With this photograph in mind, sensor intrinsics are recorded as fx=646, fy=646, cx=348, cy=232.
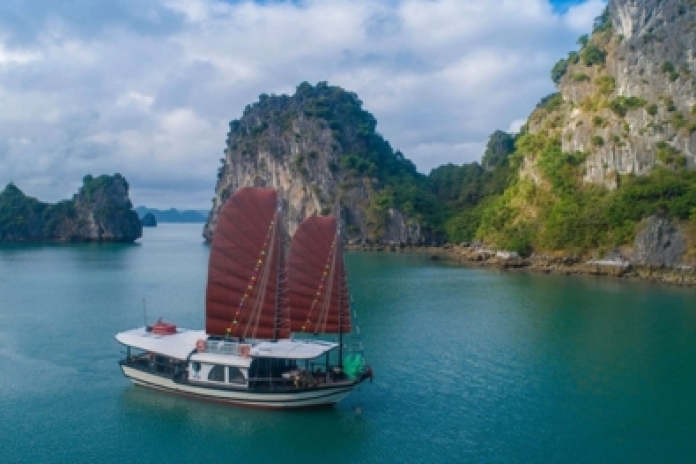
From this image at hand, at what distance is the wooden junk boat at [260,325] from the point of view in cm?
2025

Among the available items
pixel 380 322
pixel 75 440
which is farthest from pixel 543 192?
pixel 75 440

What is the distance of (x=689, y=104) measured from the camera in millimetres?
57406

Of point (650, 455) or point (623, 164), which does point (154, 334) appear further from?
point (623, 164)

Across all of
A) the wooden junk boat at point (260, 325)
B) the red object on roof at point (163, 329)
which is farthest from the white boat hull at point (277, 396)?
the red object on roof at point (163, 329)

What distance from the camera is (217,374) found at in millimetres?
20609

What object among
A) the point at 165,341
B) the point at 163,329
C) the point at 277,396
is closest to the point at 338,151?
the point at 163,329

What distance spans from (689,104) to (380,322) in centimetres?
4046

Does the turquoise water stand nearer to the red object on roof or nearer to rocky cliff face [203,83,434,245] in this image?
the red object on roof

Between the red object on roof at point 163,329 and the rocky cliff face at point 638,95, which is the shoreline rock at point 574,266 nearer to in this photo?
the rocky cliff face at point 638,95

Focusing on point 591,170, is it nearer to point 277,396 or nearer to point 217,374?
point 277,396

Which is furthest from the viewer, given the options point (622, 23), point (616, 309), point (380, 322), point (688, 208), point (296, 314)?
point (622, 23)

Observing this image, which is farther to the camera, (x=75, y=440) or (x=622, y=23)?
(x=622, y=23)

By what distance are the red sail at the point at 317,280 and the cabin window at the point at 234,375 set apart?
122 inches

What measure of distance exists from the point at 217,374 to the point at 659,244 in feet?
139
